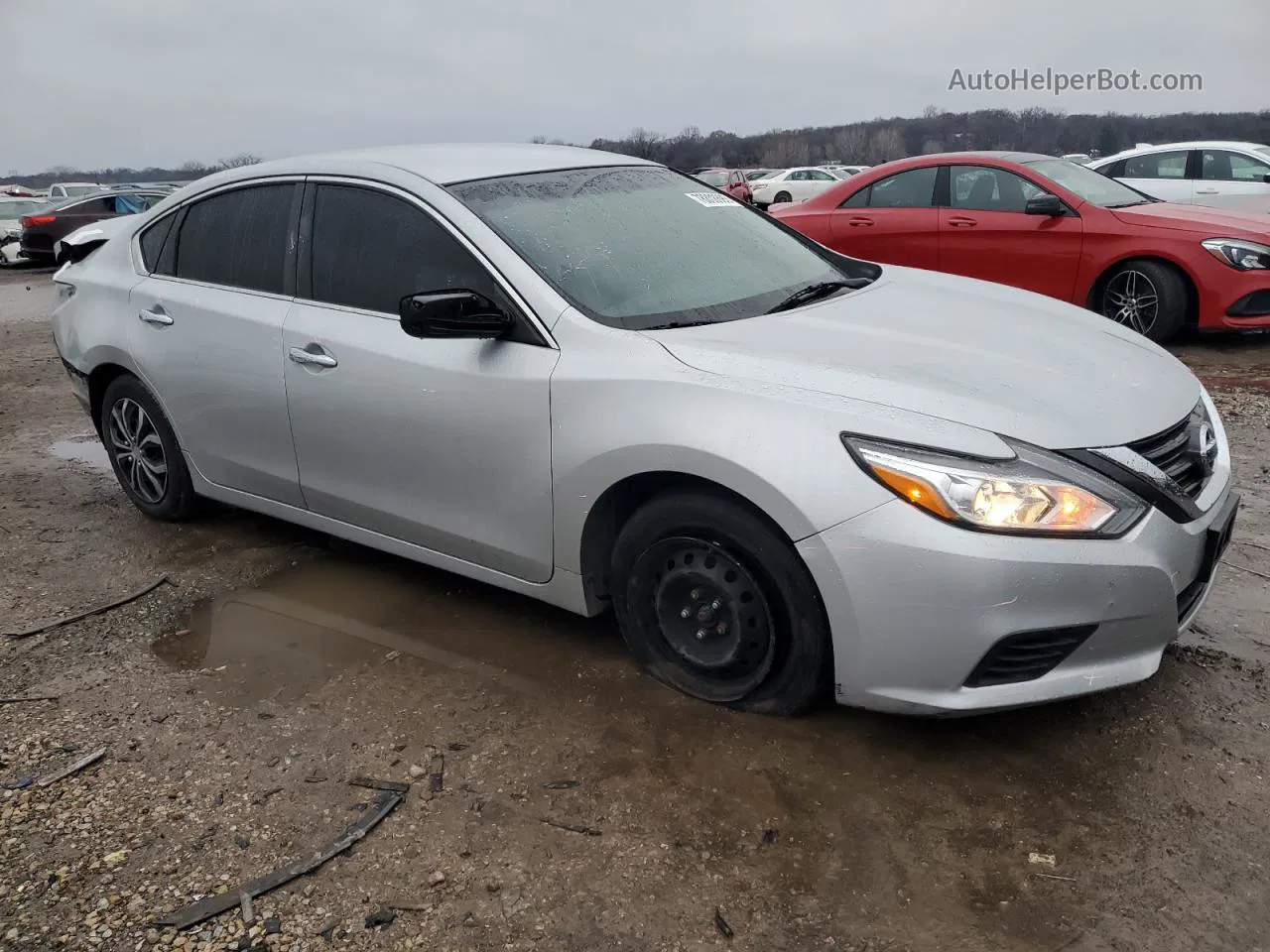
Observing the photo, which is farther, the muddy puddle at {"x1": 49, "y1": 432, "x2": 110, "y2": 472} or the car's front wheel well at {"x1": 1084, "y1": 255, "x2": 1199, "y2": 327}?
the car's front wheel well at {"x1": 1084, "y1": 255, "x2": 1199, "y2": 327}

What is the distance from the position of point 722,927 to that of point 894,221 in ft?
23.8

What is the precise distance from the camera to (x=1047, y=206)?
7809mm

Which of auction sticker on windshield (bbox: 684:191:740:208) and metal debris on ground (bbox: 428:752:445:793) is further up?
auction sticker on windshield (bbox: 684:191:740:208)

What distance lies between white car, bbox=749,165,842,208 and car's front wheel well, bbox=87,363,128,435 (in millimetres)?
29888

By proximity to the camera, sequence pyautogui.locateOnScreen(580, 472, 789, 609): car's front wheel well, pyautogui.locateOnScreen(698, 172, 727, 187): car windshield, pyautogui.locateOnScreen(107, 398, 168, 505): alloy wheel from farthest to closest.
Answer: pyautogui.locateOnScreen(698, 172, 727, 187): car windshield
pyautogui.locateOnScreen(107, 398, 168, 505): alloy wheel
pyautogui.locateOnScreen(580, 472, 789, 609): car's front wheel well

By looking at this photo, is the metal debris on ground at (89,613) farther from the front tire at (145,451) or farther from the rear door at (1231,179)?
the rear door at (1231,179)

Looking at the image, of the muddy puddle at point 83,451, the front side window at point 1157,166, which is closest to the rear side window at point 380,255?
the muddy puddle at point 83,451

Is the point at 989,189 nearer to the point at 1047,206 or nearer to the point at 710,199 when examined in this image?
the point at 1047,206

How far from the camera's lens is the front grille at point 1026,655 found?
258cm

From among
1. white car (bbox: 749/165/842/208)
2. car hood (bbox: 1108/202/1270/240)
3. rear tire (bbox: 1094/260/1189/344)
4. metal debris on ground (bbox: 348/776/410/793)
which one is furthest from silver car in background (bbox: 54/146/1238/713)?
white car (bbox: 749/165/842/208)

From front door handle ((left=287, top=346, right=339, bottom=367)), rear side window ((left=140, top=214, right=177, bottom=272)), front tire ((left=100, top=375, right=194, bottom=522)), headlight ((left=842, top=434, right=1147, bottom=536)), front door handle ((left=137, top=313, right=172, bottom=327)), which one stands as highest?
rear side window ((left=140, top=214, right=177, bottom=272))

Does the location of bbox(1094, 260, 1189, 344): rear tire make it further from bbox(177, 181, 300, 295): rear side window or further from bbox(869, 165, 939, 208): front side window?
bbox(177, 181, 300, 295): rear side window

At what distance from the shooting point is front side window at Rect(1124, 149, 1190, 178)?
38.3 ft

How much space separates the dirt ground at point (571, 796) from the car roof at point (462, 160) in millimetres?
1528
